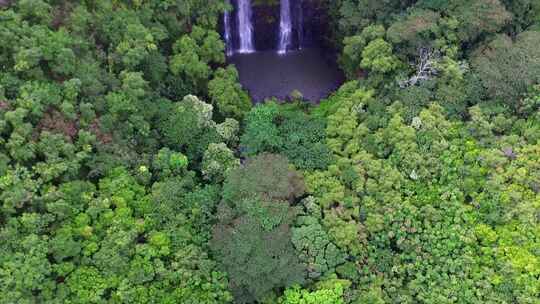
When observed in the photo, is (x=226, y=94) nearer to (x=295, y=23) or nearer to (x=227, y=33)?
(x=227, y=33)

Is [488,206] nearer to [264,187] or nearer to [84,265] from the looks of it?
[264,187]

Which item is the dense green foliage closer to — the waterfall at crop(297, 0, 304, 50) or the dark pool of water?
the dark pool of water

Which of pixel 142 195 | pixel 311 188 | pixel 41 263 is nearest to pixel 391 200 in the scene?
pixel 311 188

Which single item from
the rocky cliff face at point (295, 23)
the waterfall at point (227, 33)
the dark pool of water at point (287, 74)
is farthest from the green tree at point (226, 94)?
the rocky cliff face at point (295, 23)

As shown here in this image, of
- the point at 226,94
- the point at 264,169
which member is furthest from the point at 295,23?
the point at 264,169

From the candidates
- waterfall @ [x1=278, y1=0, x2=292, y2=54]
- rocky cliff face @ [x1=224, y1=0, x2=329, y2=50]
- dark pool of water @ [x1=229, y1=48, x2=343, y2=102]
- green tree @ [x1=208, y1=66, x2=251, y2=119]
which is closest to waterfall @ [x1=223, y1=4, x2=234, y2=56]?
rocky cliff face @ [x1=224, y1=0, x2=329, y2=50]

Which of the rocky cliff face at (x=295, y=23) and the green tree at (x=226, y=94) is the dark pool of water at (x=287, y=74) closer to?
the rocky cliff face at (x=295, y=23)
